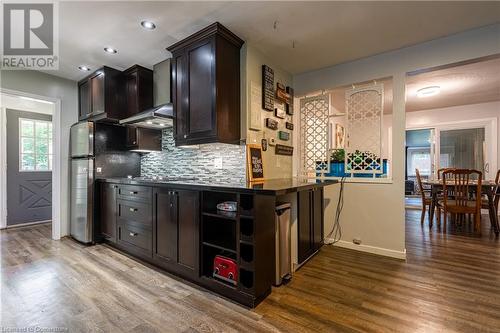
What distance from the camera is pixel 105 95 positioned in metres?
3.25

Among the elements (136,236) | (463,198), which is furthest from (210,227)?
(463,198)

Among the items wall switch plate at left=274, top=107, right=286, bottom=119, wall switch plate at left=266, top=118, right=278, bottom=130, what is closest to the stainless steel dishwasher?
wall switch plate at left=266, top=118, right=278, bottom=130

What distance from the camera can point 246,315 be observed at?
167 cm

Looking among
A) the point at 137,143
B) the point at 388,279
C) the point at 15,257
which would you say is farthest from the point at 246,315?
the point at 15,257

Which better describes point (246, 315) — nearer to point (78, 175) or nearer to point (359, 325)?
point (359, 325)

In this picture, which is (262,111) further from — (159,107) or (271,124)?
(159,107)

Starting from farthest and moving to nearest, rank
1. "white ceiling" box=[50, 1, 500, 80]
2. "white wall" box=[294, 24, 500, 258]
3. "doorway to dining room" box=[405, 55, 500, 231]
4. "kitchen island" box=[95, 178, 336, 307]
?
1. "doorway to dining room" box=[405, 55, 500, 231]
2. "white wall" box=[294, 24, 500, 258]
3. "white ceiling" box=[50, 1, 500, 80]
4. "kitchen island" box=[95, 178, 336, 307]

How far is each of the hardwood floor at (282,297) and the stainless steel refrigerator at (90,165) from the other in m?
0.53

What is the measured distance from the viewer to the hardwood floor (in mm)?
1577

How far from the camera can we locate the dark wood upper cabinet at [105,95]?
3.26 meters

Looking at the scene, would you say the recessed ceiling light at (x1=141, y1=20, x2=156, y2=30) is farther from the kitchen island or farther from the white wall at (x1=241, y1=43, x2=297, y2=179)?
the kitchen island

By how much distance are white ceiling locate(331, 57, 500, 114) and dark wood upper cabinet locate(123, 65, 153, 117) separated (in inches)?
109

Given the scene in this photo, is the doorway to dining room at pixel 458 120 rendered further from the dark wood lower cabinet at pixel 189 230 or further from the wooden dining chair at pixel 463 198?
the dark wood lower cabinet at pixel 189 230

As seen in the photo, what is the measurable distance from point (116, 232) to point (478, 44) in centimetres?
476
